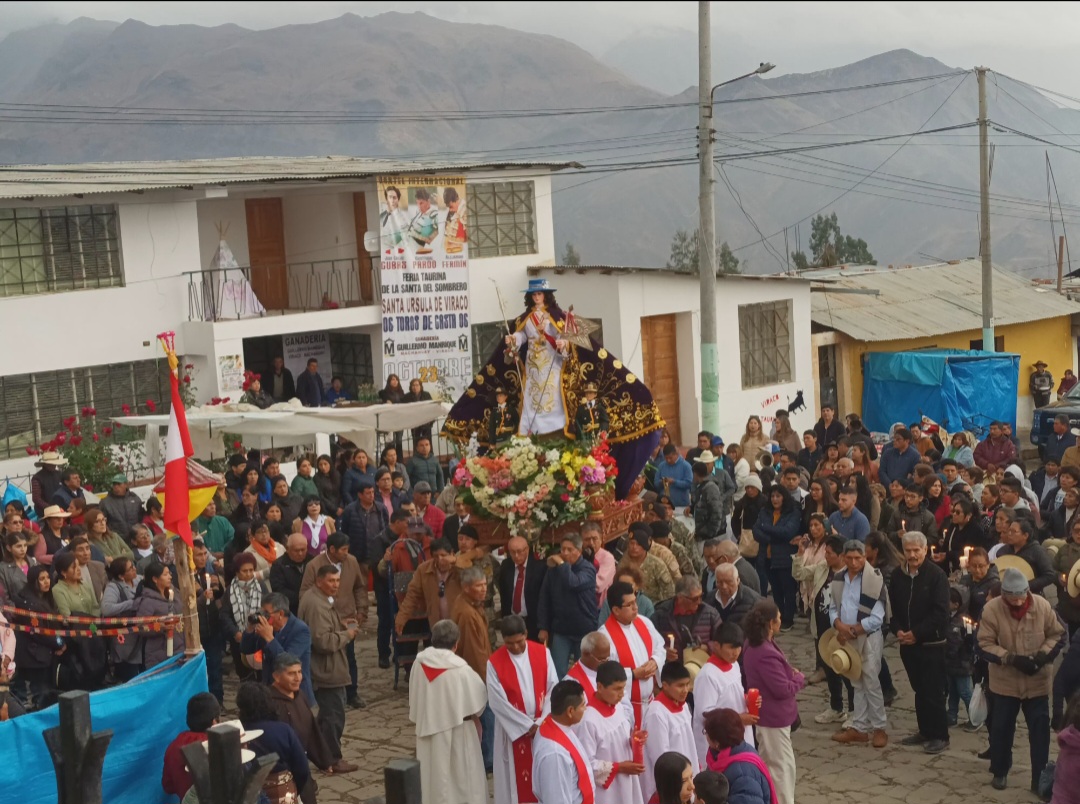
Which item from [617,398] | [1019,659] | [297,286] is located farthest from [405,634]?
[297,286]

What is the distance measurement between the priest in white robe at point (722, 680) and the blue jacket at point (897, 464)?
7528mm

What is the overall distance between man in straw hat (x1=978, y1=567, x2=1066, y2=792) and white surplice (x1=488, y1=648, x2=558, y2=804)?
322 cm

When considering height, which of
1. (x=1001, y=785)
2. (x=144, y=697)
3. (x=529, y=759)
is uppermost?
(x=144, y=697)

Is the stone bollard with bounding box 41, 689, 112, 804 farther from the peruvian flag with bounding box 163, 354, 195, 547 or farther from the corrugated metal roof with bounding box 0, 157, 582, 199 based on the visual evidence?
the corrugated metal roof with bounding box 0, 157, 582, 199

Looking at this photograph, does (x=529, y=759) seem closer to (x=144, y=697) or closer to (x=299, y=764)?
(x=299, y=764)

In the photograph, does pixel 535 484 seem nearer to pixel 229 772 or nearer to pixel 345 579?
pixel 345 579

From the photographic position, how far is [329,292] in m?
26.4

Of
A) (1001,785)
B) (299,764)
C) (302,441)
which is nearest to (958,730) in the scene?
(1001,785)

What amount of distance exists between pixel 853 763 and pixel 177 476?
5438 mm

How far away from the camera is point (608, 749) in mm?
8656

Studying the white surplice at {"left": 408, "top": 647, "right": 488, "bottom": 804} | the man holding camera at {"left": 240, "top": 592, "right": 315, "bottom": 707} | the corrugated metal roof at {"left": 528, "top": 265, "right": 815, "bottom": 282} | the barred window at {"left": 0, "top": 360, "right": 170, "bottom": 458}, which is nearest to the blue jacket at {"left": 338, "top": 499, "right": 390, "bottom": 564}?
the man holding camera at {"left": 240, "top": 592, "right": 315, "bottom": 707}

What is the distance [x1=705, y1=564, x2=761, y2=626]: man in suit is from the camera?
10.8 meters

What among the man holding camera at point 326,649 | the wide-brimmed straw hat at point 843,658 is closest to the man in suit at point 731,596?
the wide-brimmed straw hat at point 843,658

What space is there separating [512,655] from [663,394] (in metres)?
16.8
